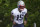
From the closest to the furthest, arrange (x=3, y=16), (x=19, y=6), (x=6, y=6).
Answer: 1. (x=19, y=6)
2. (x=6, y=6)
3. (x=3, y=16)

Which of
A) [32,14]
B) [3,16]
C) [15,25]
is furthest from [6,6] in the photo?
[15,25]

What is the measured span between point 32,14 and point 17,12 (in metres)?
2.03

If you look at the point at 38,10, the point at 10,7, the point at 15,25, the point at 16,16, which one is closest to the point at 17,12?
the point at 16,16

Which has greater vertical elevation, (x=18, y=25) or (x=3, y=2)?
(x=3, y=2)

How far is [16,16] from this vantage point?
17.2 feet

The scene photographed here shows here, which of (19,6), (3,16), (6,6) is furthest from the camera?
(3,16)

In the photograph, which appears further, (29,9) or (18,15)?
(29,9)

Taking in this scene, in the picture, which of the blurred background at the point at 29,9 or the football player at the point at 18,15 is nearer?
A: the football player at the point at 18,15

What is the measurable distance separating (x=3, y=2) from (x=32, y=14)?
1394mm

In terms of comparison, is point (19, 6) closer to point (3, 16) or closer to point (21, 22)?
point (21, 22)

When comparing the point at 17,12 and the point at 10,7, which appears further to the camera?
the point at 10,7

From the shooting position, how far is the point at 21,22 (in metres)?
5.37

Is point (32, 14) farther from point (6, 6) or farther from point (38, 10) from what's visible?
point (6, 6)

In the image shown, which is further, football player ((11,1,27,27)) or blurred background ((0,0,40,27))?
blurred background ((0,0,40,27))
